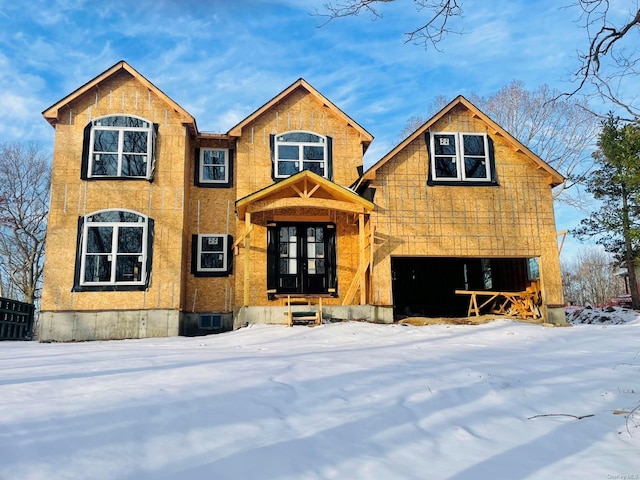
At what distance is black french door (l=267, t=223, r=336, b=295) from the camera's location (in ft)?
49.1

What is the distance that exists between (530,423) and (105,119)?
14.8 meters

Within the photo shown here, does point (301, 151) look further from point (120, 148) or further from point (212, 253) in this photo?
point (120, 148)

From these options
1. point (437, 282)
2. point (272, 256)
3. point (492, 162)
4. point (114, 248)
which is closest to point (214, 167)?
point (272, 256)

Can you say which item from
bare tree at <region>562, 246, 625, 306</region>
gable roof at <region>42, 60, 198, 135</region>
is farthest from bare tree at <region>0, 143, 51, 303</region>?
bare tree at <region>562, 246, 625, 306</region>

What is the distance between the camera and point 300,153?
1587 centimetres

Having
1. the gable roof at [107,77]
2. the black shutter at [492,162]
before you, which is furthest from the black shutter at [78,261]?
the black shutter at [492,162]

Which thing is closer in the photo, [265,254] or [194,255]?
[265,254]

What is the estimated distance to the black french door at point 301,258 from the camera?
1496 cm

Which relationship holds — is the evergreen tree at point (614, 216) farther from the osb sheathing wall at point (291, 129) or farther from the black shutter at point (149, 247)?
the black shutter at point (149, 247)

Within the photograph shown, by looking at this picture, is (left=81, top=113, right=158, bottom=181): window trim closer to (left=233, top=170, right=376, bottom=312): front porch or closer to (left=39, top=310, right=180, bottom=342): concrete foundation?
(left=233, top=170, right=376, bottom=312): front porch

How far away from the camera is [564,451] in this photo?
388cm

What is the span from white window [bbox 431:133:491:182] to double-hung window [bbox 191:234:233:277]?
725 cm

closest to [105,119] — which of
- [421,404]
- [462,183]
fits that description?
[462,183]

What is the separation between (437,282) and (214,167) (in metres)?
10.5
